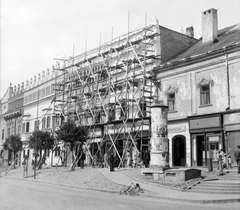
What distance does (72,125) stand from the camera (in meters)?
31.1

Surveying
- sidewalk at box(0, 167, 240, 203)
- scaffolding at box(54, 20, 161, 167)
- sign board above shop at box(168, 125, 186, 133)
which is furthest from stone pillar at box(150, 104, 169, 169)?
scaffolding at box(54, 20, 161, 167)

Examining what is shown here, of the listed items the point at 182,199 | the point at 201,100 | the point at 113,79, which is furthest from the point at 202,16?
the point at 182,199

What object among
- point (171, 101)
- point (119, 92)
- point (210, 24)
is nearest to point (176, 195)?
point (171, 101)

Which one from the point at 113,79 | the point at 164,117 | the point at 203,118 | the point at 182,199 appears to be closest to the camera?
the point at 182,199

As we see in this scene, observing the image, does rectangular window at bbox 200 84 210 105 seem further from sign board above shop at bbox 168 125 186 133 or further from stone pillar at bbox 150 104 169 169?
stone pillar at bbox 150 104 169 169

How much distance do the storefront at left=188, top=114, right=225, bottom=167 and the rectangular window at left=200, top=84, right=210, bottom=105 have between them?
4.15 feet

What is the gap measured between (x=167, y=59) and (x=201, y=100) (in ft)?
21.5

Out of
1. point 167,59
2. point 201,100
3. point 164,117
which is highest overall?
point 167,59

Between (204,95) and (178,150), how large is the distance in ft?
16.3

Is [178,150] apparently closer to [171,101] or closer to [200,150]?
[200,150]

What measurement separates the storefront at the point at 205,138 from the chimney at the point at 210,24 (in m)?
7.65

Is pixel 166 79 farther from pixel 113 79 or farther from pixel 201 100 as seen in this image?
pixel 113 79

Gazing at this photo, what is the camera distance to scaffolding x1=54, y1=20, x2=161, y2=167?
31.3 metres

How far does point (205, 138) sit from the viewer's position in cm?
2638
